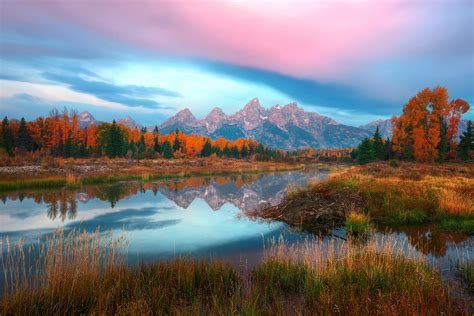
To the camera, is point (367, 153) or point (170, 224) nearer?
point (170, 224)

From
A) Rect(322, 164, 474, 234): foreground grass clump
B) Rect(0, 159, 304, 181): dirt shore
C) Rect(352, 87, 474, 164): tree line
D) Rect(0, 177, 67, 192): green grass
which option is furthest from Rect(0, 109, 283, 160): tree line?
Rect(322, 164, 474, 234): foreground grass clump

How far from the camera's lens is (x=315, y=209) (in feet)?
56.3

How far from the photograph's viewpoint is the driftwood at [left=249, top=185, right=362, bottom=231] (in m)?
16.5

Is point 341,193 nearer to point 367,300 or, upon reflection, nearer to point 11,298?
point 367,300

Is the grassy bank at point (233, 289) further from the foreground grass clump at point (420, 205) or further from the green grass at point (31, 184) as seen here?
the green grass at point (31, 184)

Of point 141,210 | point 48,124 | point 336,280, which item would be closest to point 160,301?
point 336,280

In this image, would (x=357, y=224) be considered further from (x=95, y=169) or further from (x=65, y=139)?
(x=65, y=139)

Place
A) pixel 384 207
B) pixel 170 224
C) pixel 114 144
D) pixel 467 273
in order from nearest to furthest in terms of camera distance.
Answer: pixel 467 273 < pixel 384 207 < pixel 170 224 < pixel 114 144

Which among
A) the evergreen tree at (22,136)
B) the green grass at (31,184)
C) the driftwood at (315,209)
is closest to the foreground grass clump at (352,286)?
the driftwood at (315,209)

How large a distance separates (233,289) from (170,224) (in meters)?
12.4

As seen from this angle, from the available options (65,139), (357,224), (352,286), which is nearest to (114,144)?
(65,139)

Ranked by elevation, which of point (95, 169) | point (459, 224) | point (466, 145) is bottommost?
point (95, 169)

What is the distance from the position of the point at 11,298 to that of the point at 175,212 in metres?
16.2

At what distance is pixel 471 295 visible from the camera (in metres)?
7.00
